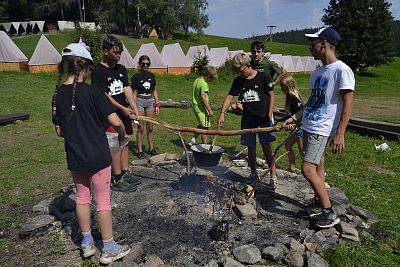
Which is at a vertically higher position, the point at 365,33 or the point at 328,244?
the point at 365,33

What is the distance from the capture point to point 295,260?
10.1 ft

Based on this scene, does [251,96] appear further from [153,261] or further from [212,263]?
[153,261]

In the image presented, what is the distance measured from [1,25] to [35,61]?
109 ft

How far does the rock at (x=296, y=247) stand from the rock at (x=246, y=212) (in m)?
0.64

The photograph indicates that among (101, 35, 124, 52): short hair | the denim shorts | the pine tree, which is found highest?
the pine tree

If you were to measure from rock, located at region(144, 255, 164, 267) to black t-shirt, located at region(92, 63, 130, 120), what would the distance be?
212cm

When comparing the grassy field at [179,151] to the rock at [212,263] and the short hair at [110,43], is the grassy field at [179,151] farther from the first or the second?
the short hair at [110,43]

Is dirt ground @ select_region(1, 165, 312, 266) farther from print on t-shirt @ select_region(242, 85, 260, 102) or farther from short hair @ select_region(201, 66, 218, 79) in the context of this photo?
short hair @ select_region(201, 66, 218, 79)

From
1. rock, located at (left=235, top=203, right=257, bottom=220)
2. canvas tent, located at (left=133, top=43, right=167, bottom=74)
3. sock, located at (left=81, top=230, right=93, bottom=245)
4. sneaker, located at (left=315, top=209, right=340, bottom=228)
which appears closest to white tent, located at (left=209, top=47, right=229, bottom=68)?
canvas tent, located at (left=133, top=43, right=167, bottom=74)

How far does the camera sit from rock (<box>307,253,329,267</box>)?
2992 mm

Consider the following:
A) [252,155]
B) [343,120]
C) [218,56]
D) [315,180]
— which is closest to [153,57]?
[218,56]

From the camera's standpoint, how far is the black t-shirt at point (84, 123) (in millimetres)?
2879

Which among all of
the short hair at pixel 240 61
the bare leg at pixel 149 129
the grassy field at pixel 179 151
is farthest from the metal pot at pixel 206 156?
the bare leg at pixel 149 129

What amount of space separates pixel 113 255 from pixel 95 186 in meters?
0.62
